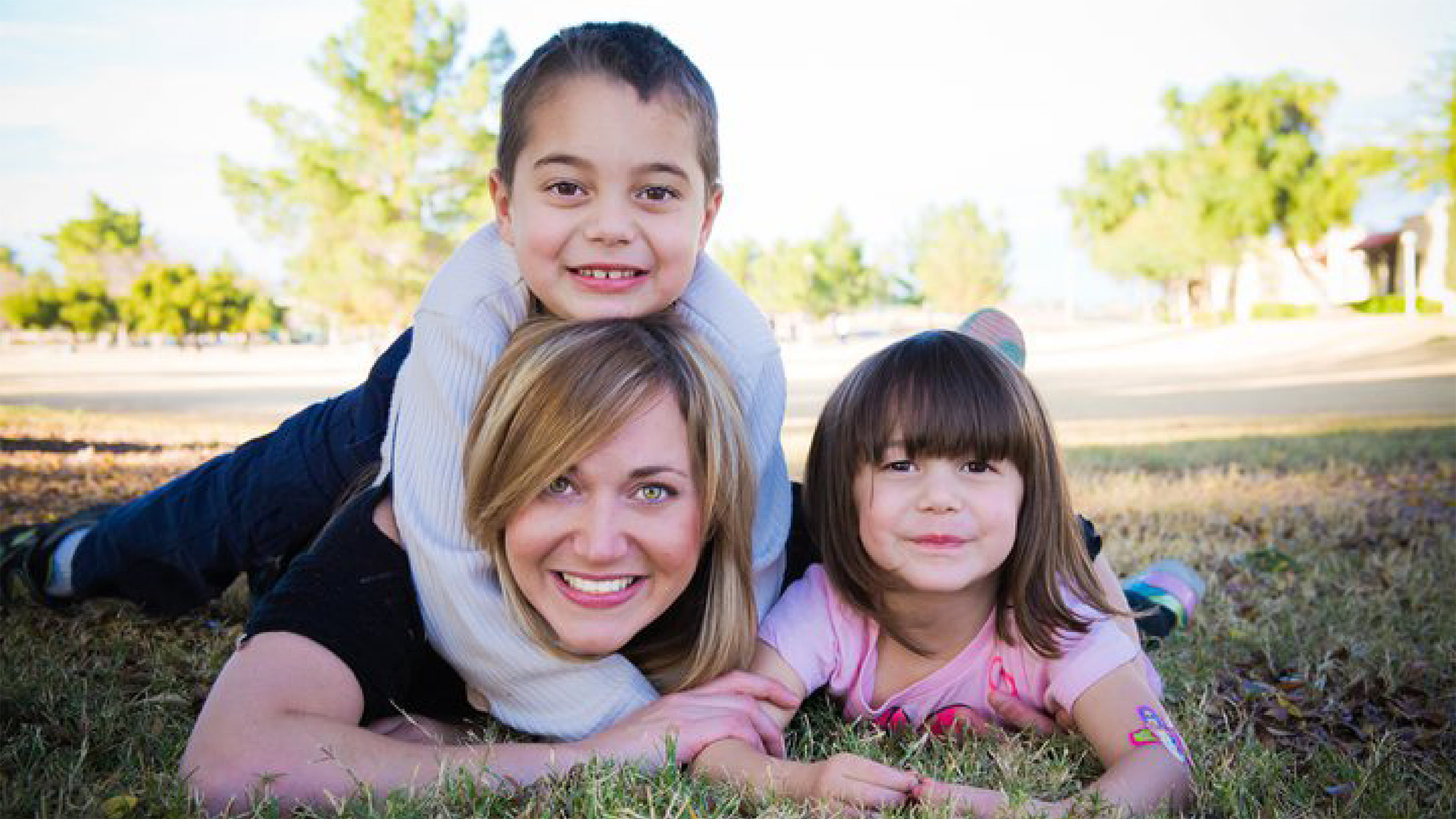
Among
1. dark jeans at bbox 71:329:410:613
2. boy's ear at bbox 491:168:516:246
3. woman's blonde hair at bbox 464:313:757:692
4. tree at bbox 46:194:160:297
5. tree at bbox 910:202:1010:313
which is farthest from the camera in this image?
tree at bbox 910:202:1010:313

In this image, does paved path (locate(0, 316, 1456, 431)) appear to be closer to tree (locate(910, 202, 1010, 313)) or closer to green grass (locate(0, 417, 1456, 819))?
green grass (locate(0, 417, 1456, 819))

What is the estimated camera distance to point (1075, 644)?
247cm

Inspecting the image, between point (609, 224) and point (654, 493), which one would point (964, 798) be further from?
point (609, 224)

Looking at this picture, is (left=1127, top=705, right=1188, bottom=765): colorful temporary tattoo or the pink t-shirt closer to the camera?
(left=1127, top=705, right=1188, bottom=765): colorful temporary tattoo

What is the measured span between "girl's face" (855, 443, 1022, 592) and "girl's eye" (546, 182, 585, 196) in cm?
89

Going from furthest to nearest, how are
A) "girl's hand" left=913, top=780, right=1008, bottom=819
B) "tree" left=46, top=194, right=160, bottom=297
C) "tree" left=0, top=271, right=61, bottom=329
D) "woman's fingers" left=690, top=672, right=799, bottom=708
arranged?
1. "tree" left=46, top=194, right=160, bottom=297
2. "tree" left=0, top=271, right=61, bottom=329
3. "woman's fingers" left=690, top=672, right=799, bottom=708
4. "girl's hand" left=913, top=780, right=1008, bottom=819

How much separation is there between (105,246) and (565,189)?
60.8ft

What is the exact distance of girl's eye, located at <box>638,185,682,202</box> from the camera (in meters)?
2.53

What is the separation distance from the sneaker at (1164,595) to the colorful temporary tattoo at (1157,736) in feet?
3.94

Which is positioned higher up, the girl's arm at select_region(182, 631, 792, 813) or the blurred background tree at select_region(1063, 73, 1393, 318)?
the blurred background tree at select_region(1063, 73, 1393, 318)

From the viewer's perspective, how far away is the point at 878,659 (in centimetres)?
270

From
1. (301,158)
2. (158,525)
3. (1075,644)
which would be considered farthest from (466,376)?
(301,158)

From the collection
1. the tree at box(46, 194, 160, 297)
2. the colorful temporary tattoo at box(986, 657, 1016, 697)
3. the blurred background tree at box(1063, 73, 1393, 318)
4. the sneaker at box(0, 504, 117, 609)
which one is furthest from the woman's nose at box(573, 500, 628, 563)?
the blurred background tree at box(1063, 73, 1393, 318)

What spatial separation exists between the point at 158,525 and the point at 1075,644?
2.71 meters
